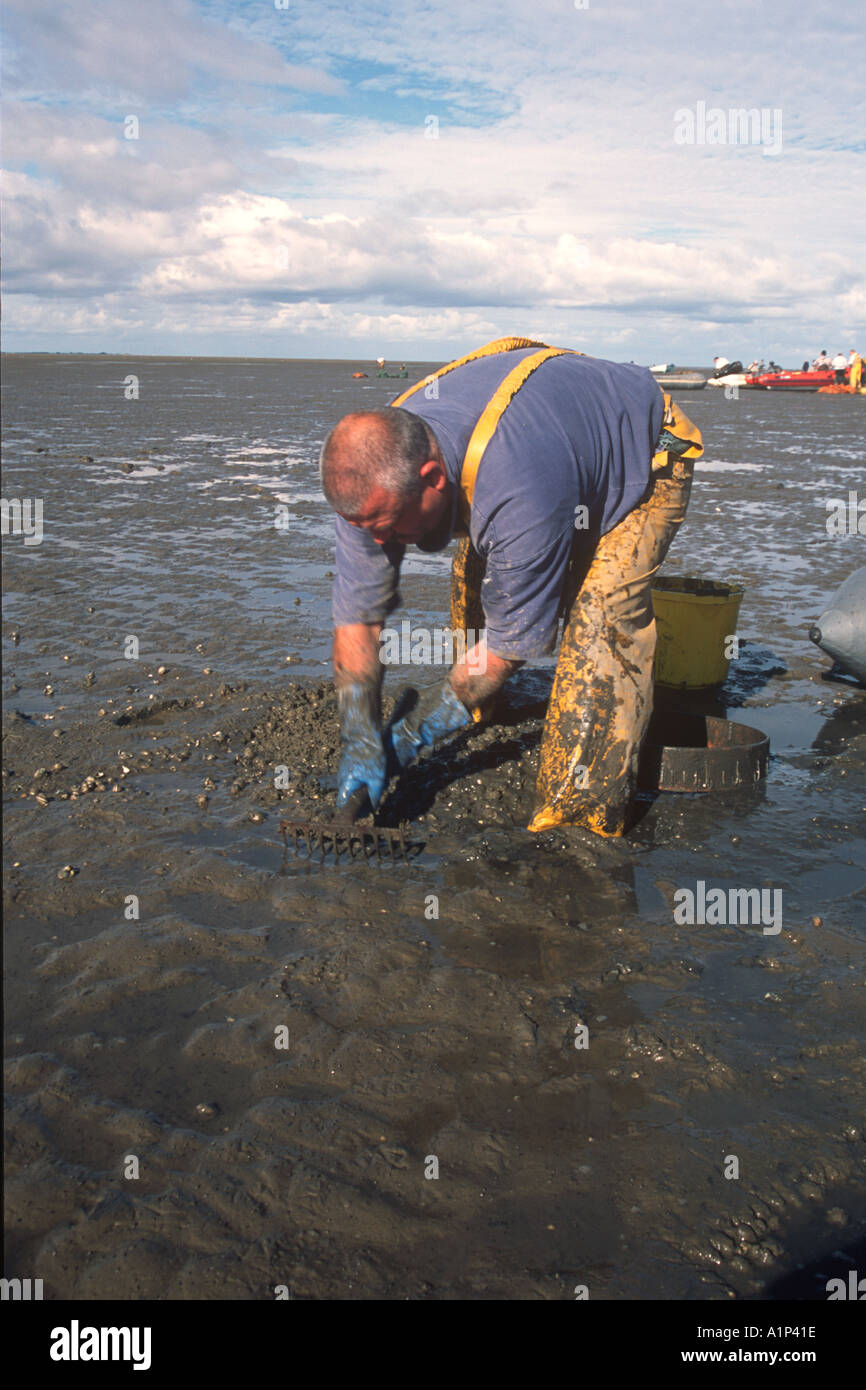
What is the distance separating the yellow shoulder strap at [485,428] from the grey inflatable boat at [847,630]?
299 cm

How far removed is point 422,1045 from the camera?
2.70 m

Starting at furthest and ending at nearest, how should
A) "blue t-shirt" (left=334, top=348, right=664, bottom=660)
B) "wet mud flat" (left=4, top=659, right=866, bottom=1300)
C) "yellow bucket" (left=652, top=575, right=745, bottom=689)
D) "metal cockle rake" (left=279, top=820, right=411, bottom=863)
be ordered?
"yellow bucket" (left=652, top=575, right=745, bottom=689)
"metal cockle rake" (left=279, top=820, right=411, bottom=863)
"blue t-shirt" (left=334, top=348, right=664, bottom=660)
"wet mud flat" (left=4, top=659, right=866, bottom=1300)

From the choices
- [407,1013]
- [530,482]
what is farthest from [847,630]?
[407,1013]

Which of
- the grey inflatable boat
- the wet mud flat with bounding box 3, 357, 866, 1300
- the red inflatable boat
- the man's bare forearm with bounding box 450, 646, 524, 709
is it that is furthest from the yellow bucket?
the red inflatable boat

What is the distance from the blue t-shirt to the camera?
3094 millimetres

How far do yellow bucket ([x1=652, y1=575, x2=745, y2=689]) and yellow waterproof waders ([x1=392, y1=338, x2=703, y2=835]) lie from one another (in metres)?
1.12

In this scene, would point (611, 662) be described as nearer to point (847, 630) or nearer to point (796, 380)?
point (847, 630)

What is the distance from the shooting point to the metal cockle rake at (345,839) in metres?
3.52

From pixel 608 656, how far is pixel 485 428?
1.03 meters

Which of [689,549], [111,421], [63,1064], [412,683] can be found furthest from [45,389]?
[63,1064]

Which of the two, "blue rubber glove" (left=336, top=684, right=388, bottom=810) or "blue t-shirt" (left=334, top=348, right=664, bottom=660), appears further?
"blue rubber glove" (left=336, top=684, right=388, bottom=810)

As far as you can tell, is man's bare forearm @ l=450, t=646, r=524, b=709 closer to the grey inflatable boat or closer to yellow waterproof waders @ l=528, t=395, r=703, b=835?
yellow waterproof waders @ l=528, t=395, r=703, b=835

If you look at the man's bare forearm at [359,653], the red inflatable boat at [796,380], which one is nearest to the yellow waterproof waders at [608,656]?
the man's bare forearm at [359,653]

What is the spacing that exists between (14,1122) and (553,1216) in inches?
53.6
